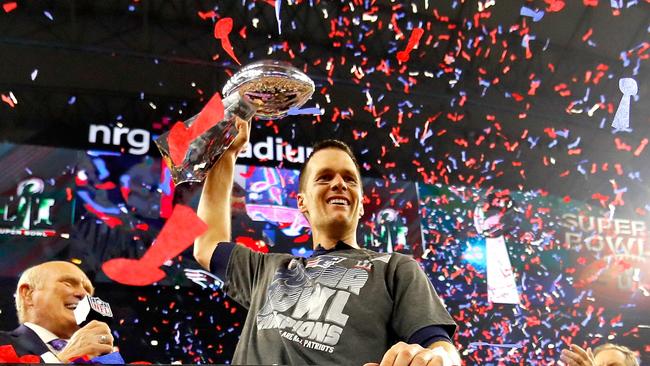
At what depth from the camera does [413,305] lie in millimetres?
1148

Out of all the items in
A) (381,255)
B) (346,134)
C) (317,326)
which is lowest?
(317,326)

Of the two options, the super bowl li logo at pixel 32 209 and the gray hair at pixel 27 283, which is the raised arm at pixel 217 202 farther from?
the super bowl li logo at pixel 32 209

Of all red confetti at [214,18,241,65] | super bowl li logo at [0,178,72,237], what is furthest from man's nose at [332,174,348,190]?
red confetti at [214,18,241,65]

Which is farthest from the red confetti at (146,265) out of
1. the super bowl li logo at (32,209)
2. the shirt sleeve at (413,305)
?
the shirt sleeve at (413,305)

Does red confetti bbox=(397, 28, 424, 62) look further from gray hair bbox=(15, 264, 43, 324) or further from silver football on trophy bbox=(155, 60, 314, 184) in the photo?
silver football on trophy bbox=(155, 60, 314, 184)

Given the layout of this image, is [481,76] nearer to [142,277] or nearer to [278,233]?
[278,233]

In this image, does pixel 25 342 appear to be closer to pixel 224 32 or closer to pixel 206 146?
pixel 206 146

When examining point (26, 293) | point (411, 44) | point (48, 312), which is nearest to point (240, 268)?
point (48, 312)

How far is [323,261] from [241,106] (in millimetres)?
420

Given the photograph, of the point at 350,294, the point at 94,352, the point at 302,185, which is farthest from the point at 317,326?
the point at 94,352

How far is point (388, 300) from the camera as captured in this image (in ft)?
3.98

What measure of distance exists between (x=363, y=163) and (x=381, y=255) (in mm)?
4342

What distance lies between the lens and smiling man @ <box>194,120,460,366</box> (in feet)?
3.79

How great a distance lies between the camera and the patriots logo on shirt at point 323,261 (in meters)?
1.37
